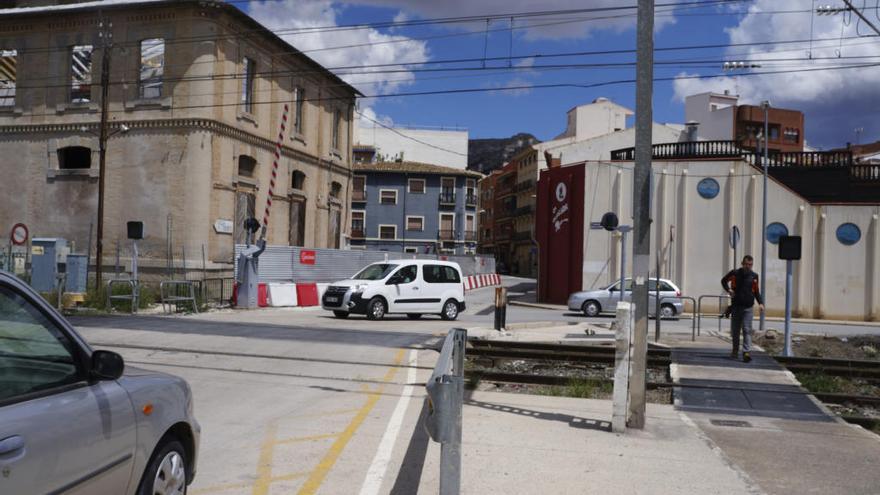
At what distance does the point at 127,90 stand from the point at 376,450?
2660 cm

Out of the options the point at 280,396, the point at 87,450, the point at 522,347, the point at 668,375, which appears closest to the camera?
the point at 87,450

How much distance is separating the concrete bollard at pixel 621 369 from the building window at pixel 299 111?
29295 millimetres

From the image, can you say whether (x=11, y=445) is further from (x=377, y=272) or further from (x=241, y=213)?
(x=241, y=213)

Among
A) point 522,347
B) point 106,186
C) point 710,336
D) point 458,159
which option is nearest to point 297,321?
point 522,347

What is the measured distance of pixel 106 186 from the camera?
29500 millimetres

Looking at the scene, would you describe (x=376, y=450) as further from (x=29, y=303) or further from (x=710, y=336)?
(x=710, y=336)

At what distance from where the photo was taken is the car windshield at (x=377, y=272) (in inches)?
890

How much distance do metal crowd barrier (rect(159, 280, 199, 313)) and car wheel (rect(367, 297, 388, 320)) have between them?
528 cm

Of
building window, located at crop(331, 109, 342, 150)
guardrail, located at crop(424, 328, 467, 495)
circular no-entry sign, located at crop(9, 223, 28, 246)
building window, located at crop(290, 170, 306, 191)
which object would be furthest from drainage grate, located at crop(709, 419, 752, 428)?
building window, located at crop(331, 109, 342, 150)

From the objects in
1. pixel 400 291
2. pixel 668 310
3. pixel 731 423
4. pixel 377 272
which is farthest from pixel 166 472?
pixel 668 310

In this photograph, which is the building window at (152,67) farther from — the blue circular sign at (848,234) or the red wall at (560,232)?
the blue circular sign at (848,234)

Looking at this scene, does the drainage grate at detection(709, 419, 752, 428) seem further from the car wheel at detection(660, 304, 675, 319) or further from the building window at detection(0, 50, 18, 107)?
the building window at detection(0, 50, 18, 107)

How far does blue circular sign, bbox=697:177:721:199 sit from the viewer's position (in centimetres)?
3150

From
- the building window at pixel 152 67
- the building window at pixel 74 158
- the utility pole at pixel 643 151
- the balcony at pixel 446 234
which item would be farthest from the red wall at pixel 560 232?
the balcony at pixel 446 234
